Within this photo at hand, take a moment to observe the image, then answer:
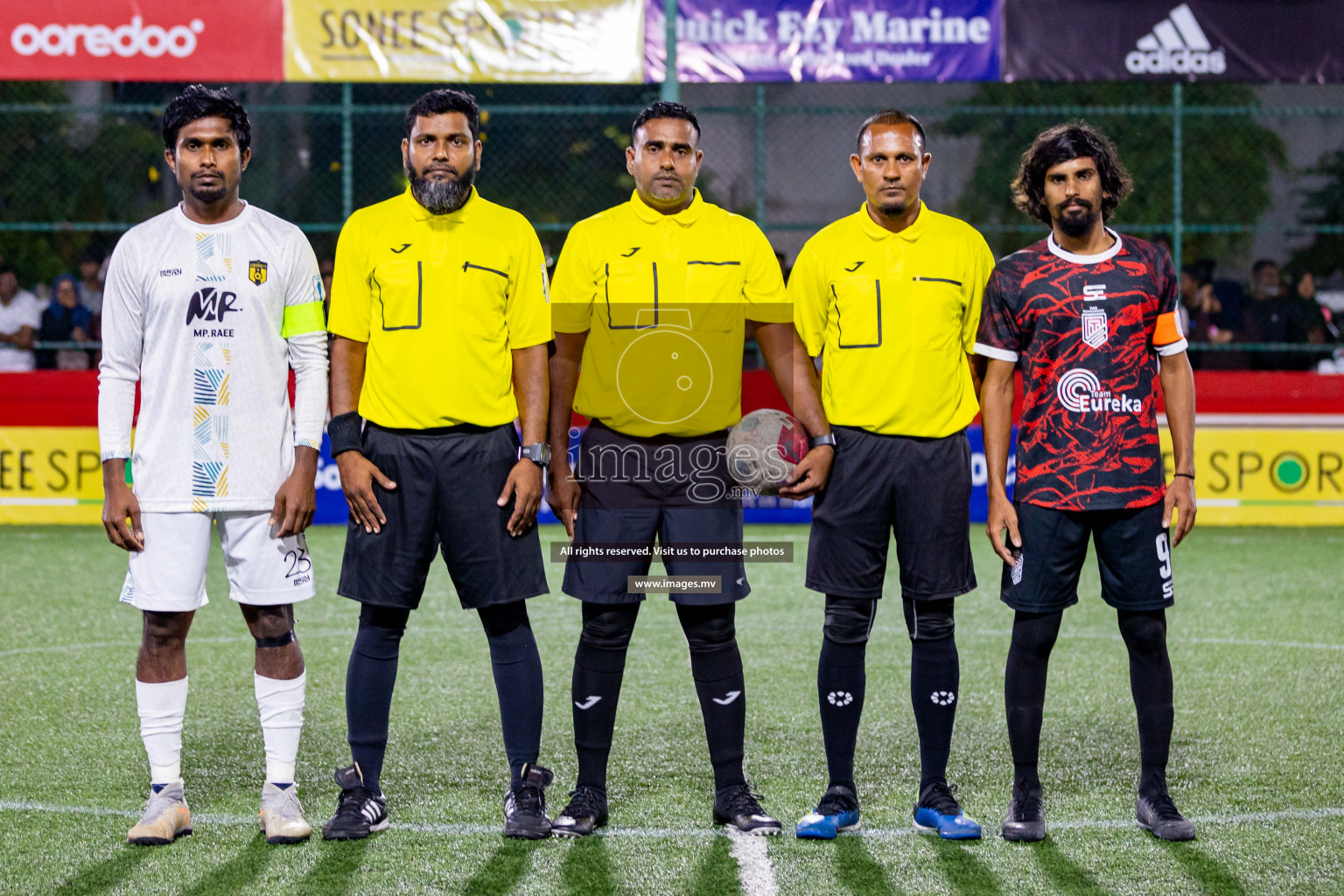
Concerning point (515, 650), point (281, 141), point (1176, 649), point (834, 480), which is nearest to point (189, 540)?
point (515, 650)

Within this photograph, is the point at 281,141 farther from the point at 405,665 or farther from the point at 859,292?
the point at 859,292

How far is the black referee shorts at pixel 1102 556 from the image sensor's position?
422 cm

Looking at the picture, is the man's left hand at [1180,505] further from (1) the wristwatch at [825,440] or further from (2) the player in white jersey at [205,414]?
(2) the player in white jersey at [205,414]

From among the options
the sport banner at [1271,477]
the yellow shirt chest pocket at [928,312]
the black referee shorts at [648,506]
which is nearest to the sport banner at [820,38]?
the sport banner at [1271,477]

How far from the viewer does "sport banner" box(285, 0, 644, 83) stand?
39.6 ft

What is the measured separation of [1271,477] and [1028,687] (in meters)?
8.55

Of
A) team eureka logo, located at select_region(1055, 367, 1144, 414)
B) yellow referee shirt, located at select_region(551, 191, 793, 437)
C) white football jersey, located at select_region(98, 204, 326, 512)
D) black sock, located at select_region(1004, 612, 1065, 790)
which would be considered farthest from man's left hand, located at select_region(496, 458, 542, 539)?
team eureka logo, located at select_region(1055, 367, 1144, 414)

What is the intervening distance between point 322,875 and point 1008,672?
2.11 m

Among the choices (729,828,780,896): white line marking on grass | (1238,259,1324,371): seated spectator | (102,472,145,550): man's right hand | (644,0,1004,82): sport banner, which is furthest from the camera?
(1238,259,1324,371): seated spectator

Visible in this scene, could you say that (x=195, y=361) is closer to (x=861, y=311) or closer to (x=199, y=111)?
(x=199, y=111)

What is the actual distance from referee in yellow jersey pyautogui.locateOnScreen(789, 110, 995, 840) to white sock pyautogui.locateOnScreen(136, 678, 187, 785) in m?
1.91

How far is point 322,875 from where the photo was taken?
12.8 ft

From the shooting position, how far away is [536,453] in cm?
426

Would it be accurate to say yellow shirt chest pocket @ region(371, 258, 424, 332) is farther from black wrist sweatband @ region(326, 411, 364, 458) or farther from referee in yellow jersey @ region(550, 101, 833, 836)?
referee in yellow jersey @ region(550, 101, 833, 836)
